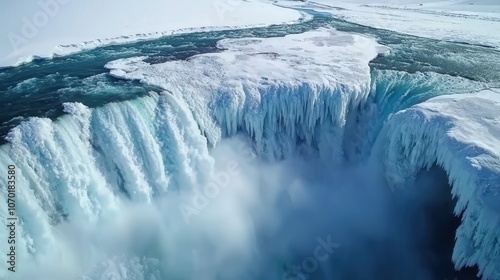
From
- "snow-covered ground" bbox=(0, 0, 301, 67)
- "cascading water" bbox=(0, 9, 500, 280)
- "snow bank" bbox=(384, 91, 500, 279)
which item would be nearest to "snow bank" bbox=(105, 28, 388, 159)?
"cascading water" bbox=(0, 9, 500, 280)

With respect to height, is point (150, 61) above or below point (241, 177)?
above

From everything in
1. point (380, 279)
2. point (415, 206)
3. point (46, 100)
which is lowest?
point (380, 279)

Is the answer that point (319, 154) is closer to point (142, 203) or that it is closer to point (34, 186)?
point (142, 203)

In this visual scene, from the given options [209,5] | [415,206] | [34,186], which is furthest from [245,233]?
[209,5]

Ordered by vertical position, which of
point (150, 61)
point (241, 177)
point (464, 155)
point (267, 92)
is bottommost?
point (241, 177)

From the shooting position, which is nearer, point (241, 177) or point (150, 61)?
point (241, 177)

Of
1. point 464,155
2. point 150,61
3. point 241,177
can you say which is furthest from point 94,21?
point 464,155

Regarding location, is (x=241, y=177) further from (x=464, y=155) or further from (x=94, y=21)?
(x=94, y=21)
